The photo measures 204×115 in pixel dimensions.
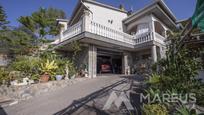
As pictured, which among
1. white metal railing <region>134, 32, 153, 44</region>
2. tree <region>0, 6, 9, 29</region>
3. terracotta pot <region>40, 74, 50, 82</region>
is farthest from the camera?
tree <region>0, 6, 9, 29</region>

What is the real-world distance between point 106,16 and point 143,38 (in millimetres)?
4673

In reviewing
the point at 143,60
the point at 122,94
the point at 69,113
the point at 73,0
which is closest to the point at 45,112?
the point at 69,113

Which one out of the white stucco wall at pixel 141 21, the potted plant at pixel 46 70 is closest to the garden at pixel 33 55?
the potted plant at pixel 46 70

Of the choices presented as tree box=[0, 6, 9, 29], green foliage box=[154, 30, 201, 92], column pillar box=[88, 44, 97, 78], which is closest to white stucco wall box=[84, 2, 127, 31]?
column pillar box=[88, 44, 97, 78]

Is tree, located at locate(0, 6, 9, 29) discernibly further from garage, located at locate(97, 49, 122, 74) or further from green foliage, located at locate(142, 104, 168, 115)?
green foliage, located at locate(142, 104, 168, 115)

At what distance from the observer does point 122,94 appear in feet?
17.0

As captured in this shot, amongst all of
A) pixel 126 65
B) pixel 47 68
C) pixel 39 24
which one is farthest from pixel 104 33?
pixel 39 24

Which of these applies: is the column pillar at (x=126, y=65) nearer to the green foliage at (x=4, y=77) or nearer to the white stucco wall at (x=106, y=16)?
the white stucco wall at (x=106, y=16)

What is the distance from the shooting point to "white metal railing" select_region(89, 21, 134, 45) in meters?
9.04

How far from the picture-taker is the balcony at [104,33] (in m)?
8.87

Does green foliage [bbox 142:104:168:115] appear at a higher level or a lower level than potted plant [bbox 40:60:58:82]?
lower

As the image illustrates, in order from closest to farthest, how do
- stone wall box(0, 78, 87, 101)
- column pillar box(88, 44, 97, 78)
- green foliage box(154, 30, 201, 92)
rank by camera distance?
green foliage box(154, 30, 201, 92) → stone wall box(0, 78, 87, 101) → column pillar box(88, 44, 97, 78)

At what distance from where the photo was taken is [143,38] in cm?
1178

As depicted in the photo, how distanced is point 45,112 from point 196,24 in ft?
16.3
